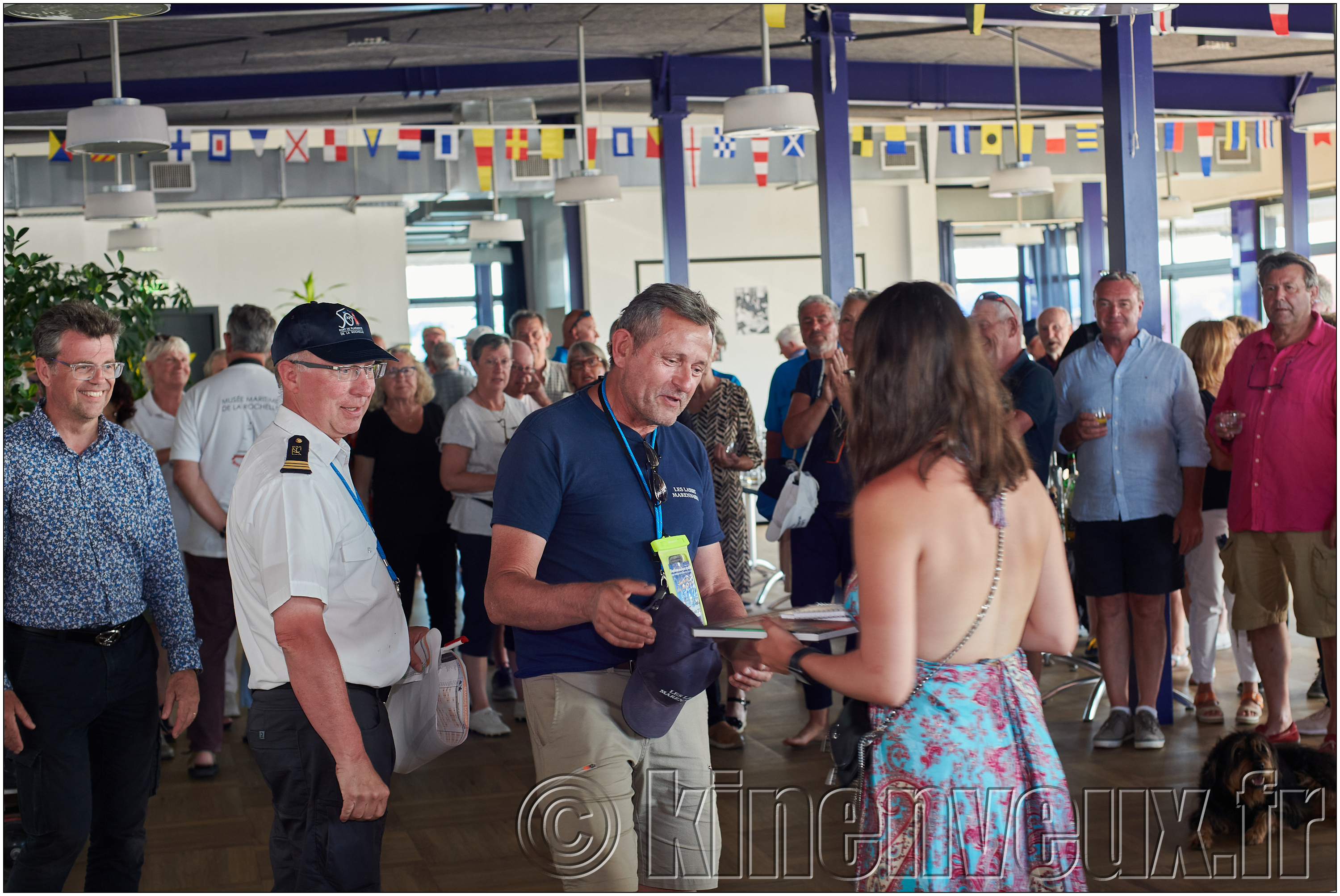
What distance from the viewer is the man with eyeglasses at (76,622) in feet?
8.19

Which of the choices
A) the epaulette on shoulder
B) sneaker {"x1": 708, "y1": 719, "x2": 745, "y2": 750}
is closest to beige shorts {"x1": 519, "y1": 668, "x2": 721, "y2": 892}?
the epaulette on shoulder

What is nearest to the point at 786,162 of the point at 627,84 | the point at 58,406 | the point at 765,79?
the point at 627,84

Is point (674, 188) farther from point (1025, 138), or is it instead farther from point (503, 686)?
point (503, 686)

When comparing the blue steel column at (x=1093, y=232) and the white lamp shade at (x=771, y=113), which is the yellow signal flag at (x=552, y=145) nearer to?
the white lamp shade at (x=771, y=113)

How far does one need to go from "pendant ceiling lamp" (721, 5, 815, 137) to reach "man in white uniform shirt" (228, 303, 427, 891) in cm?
378

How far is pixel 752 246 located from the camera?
43.5 feet

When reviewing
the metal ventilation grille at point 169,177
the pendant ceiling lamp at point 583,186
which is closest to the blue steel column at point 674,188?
the pendant ceiling lamp at point 583,186

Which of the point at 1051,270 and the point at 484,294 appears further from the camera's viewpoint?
the point at 1051,270

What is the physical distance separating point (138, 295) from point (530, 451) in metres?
4.26

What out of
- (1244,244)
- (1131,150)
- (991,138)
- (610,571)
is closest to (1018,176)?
(991,138)

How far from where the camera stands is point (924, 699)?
1775 millimetres

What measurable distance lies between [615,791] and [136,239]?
35.2 feet

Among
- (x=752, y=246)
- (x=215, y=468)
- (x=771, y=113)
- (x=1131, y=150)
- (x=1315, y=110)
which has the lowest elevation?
(x=215, y=468)

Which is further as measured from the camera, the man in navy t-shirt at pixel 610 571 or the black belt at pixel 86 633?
the black belt at pixel 86 633
